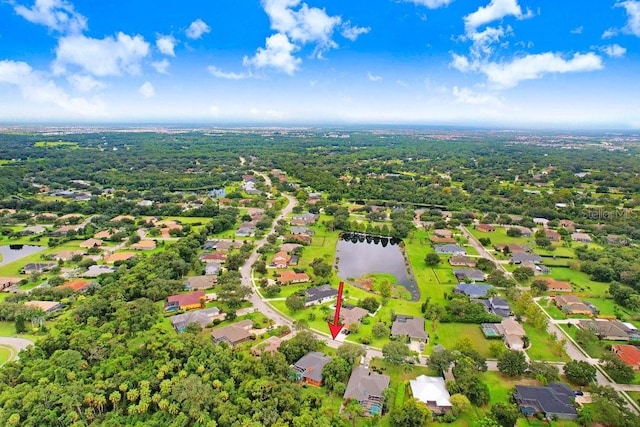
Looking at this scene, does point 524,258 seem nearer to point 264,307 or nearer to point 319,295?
point 319,295

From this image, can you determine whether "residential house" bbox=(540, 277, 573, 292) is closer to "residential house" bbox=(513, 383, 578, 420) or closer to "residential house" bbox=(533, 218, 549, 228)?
"residential house" bbox=(513, 383, 578, 420)

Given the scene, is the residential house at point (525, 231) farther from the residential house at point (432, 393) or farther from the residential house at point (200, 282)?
the residential house at point (200, 282)

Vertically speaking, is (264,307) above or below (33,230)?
below

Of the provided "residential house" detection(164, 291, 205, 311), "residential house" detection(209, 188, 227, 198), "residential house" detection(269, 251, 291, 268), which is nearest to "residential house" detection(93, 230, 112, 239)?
"residential house" detection(164, 291, 205, 311)

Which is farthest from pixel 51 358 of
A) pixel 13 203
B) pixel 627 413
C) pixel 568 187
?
pixel 568 187

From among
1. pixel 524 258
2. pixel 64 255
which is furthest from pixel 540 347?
pixel 64 255
